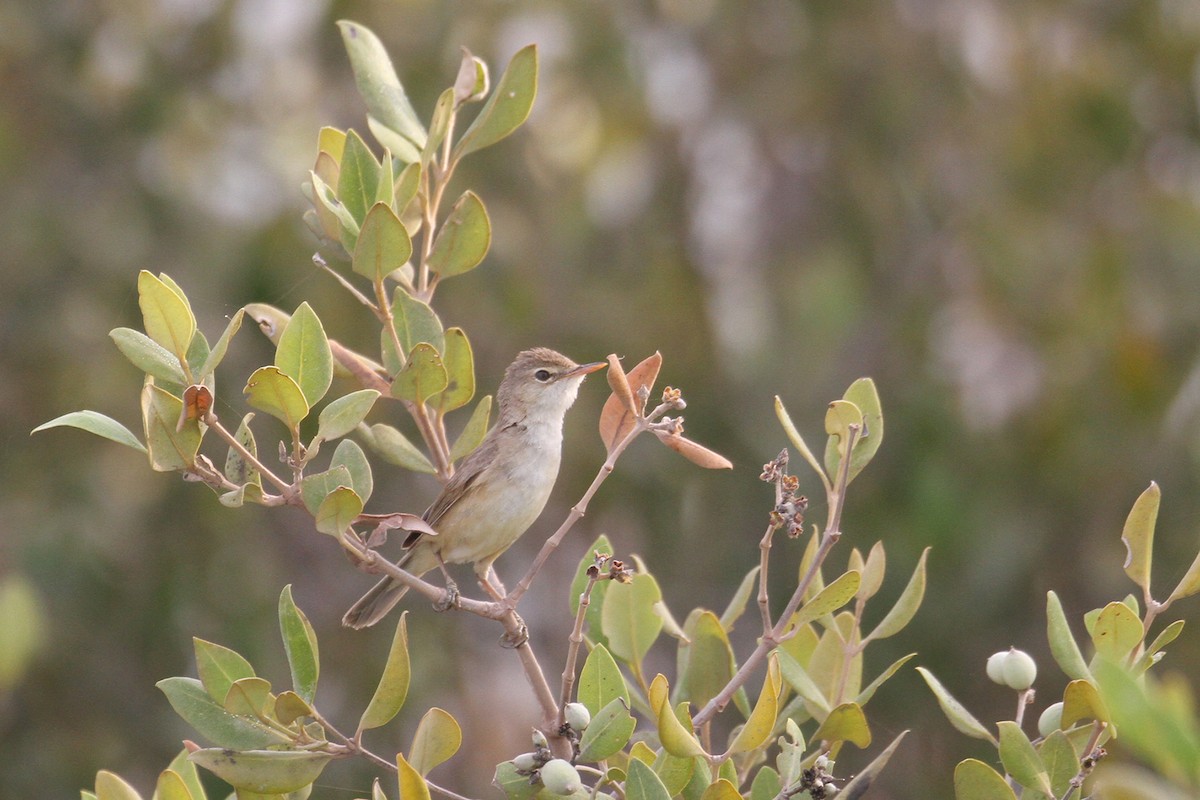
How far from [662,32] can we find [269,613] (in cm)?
430

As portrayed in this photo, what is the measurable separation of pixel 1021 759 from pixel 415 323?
4.78 ft

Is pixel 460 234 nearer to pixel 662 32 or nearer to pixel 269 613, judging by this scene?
pixel 269 613

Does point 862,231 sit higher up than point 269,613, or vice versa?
point 862,231

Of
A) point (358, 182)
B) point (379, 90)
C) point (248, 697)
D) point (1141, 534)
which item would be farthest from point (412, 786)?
point (379, 90)

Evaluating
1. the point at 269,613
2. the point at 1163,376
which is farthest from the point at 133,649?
the point at 1163,376

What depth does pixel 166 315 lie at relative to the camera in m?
2.42

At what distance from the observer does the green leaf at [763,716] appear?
2.36 meters

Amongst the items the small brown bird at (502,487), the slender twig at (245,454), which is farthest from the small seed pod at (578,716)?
the small brown bird at (502,487)

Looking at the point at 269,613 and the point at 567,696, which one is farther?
the point at 269,613

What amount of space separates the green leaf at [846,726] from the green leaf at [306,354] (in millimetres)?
1157

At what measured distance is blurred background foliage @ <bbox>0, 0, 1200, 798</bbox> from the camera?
681 centimetres

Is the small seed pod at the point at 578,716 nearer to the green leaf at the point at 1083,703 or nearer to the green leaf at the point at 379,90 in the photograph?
the green leaf at the point at 1083,703

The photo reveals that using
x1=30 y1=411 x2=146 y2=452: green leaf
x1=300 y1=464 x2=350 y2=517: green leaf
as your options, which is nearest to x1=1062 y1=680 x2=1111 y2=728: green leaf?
x1=300 y1=464 x2=350 y2=517: green leaf

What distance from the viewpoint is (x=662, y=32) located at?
843 cm
